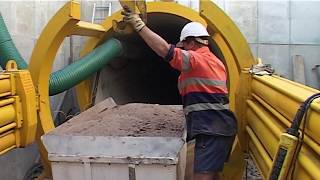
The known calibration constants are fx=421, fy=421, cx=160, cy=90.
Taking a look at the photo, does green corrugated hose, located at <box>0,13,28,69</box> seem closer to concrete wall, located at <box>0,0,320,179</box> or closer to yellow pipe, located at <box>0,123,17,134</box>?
yellow pipe, located at <box>0,123,17,134</box>

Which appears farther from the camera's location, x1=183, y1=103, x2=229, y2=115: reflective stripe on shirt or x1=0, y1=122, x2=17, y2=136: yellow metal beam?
x1=183, y1=103, x2=229, y2=115: reflective stripe on shirt

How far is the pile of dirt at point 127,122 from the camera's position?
304 centimetres

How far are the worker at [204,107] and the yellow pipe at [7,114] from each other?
979 millimetres

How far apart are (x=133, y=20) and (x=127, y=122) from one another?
904 mm

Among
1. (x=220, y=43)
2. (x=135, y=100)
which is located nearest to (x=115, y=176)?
(x=220, y=43)

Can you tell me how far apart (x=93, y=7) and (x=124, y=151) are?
13.4ft

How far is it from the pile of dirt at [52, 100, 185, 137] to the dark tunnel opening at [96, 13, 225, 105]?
3.78 ft

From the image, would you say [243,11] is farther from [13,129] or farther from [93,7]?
[13,129]

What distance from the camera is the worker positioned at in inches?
117

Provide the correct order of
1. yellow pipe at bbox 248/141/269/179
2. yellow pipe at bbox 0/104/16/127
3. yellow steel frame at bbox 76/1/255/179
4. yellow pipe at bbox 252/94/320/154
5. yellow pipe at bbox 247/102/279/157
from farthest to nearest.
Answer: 1. yellow steel frame at bbox 76/1/255/179
2. yellow pipe at bbox 0/104/16/127
3. yellow pipe at bbox 248/141/269/179
4. yellow pipe at bbox 247/102/279/157
5. yellow pipe at bbox 252/94/320/154

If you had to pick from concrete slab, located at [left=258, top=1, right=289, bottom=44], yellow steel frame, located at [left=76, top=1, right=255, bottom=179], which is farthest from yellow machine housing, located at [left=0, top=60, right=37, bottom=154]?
concrete slab, located at [left=258, top=1, right=289, bottom=44]

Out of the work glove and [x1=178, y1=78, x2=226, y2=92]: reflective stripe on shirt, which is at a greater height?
the work glove

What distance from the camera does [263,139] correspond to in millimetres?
2426

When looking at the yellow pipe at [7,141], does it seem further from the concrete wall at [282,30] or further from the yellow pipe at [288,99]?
the concrete wall at [282,30]
